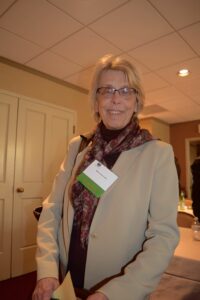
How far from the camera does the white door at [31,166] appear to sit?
327 cm

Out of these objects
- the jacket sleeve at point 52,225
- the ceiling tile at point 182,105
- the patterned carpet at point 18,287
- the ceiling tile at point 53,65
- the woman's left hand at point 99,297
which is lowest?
the patterned carpet at point 18,287

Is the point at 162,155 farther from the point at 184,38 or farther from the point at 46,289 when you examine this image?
the point at 184,38

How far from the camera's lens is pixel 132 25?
8.16ft

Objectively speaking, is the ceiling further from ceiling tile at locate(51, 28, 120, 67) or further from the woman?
the woman

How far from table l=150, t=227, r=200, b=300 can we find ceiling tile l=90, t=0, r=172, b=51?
6.70ft

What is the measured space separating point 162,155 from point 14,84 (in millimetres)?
2947

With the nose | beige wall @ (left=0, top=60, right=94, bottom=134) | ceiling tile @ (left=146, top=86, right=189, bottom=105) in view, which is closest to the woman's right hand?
the nose

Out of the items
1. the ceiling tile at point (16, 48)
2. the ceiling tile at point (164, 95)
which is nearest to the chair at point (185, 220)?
the ceiling tile at point (16, 48)

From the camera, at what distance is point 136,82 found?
1087 millimetres

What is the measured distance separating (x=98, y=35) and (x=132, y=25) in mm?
388

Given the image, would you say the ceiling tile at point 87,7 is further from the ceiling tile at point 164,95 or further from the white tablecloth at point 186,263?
the ceiling tile at point 164,95

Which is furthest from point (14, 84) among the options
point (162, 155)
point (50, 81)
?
point (162, 155)

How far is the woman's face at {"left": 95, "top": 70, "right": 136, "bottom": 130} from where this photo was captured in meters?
1.07

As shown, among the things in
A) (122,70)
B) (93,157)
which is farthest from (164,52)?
(93,157)
